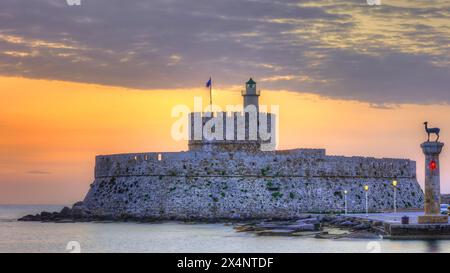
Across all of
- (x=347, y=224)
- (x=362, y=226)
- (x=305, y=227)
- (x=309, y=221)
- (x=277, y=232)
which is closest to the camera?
(x=362, y=226)

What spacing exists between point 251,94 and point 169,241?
78.5 feet

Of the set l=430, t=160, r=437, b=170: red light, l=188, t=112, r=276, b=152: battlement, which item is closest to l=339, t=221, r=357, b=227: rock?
l=430, t=160, r=437, b=170: red light

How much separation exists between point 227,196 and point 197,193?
6.16ft

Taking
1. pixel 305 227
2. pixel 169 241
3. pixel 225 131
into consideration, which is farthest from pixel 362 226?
pixel 225 131

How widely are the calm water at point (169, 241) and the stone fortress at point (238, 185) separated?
2.60 meters

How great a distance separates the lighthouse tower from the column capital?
91.6 feet

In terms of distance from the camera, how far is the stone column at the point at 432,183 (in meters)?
44.2

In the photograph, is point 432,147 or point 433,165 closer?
point 432,147

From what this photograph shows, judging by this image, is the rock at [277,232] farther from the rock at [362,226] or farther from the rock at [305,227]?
the rock at [362,226]

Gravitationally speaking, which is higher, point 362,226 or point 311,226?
point 362,226

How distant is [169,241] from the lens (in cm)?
4969

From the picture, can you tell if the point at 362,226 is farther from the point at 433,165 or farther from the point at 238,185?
the point at 238,185
